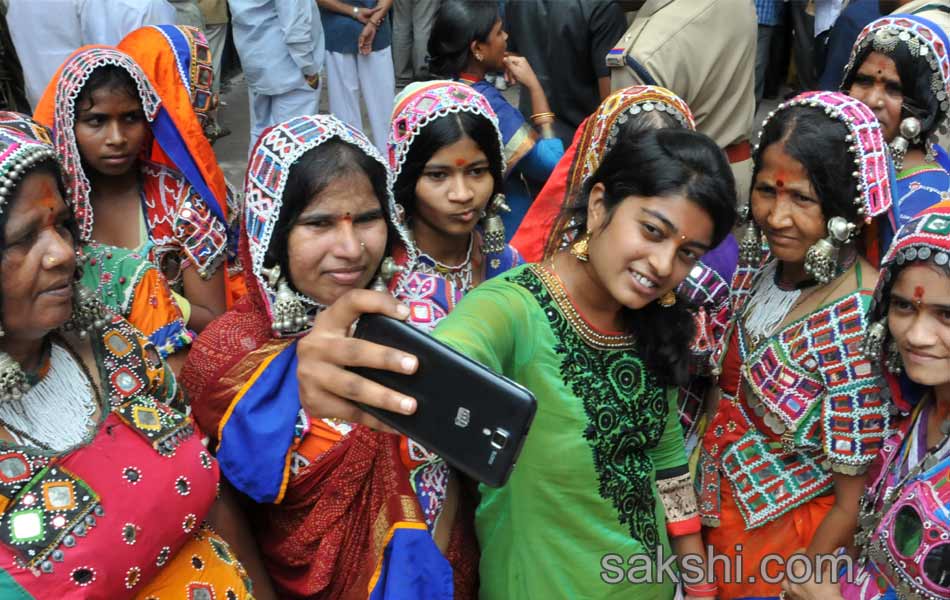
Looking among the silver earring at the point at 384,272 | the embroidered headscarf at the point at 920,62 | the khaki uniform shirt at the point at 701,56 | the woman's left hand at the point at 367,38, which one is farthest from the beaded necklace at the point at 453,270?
the woman's left hand at the point at 367,38

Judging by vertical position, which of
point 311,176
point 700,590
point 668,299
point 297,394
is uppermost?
point 311,176

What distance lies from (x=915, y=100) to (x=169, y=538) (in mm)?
2740

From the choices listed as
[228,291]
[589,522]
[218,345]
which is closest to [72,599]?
[218,345]

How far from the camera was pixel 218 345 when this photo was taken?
2.03m

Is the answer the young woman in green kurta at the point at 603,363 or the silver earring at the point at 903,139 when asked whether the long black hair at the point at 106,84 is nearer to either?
the young woman in green kurta at the point at 603,363

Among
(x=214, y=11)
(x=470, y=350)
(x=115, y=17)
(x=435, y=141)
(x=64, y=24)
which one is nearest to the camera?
(x=470, y=350)

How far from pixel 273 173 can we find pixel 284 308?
32cm

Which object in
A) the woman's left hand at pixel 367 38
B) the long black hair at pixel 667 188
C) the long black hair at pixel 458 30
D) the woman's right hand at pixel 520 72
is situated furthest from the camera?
the woman's left hand at pixel 367 38

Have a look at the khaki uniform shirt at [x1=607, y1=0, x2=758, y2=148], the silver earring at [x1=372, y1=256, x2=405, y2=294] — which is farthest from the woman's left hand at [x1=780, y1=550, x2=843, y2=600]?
the khaki uniform shirt at [x1=607, y1=0, x2=758, y2=148]

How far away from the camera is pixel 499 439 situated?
1.11m

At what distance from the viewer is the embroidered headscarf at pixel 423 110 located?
2.48 m

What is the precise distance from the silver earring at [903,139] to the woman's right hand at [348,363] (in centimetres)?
239

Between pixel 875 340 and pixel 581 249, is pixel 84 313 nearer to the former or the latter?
pixel 581 249

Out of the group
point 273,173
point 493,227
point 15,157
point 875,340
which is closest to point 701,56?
point 493,227
